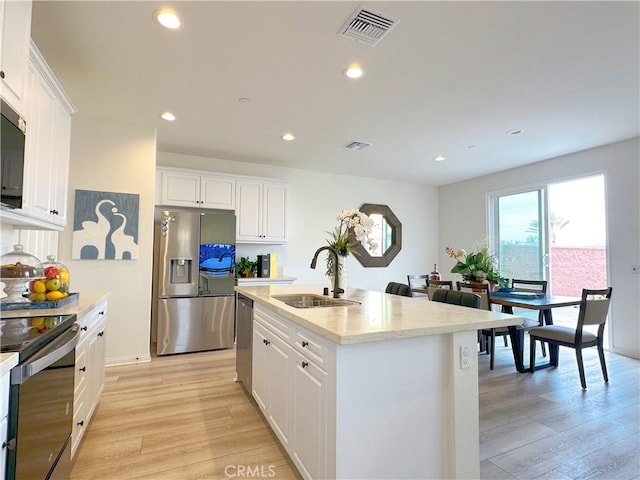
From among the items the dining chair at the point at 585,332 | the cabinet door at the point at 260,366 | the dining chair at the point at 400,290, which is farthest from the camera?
the dining chair at the point at 400,290

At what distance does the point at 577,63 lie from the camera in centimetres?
250

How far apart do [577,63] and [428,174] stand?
348cm

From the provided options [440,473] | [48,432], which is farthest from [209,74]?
[440,473]

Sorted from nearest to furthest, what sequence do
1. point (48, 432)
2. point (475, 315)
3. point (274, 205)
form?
point (48, 432)
point (475, 315)
point (274, 205)

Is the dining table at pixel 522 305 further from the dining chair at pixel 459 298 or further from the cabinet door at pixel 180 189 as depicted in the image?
the cabinet door at pixel 180 189

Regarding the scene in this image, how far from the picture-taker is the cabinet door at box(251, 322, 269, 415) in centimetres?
235

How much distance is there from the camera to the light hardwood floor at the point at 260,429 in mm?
1948

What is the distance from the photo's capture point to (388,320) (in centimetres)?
169

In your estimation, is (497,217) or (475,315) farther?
(497,217)

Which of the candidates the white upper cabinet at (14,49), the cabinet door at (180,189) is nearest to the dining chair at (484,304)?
the cabinet door at (180,189)

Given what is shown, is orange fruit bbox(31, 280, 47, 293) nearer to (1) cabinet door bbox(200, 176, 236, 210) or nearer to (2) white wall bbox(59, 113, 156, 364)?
(2) white wall bbox(59, 113, 156, 364)

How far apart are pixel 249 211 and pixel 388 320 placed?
360cm

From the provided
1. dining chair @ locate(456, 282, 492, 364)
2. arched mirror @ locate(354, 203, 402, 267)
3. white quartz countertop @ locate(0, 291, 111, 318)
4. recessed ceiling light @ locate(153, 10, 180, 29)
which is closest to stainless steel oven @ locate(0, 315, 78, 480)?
white quartz countertop @ locate(0, 291, 111, 318)

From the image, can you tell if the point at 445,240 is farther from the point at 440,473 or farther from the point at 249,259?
the point at 440,473
